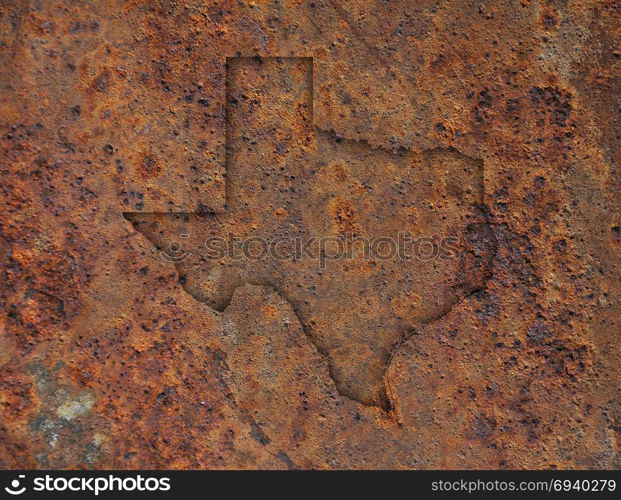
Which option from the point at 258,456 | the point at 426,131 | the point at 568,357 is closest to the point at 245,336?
the point at 258,456

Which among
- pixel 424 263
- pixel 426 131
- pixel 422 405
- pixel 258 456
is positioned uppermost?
pixel 426 131

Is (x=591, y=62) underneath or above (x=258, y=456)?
above

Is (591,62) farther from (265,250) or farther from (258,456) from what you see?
(258,456)

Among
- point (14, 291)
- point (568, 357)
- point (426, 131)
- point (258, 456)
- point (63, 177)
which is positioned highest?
point (426, 131)

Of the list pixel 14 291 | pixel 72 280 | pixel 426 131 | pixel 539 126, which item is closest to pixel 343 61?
pixel 426 131

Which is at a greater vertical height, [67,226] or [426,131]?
[426,131]

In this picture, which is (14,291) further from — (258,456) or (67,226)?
(258,456)
